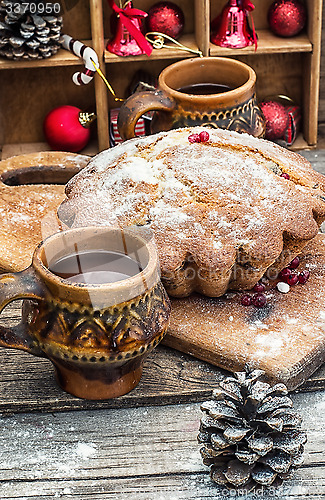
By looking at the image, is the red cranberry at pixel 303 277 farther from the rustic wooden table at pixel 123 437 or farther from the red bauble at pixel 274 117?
the red bauble at pixel 274 117

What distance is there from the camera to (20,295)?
3.35ft

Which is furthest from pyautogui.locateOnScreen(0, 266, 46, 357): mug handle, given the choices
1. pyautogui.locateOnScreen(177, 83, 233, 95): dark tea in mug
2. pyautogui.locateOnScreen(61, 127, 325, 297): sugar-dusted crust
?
pyautogui.locateOnScreen(177, 83, 233, 95): dark tea in mug

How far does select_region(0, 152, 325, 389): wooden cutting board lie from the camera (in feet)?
3.73

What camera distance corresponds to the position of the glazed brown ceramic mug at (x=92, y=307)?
1022 millimetres

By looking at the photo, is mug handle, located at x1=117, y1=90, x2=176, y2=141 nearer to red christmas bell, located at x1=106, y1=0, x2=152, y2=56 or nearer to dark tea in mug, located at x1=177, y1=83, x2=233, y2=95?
dark tea in mug, located at x1=177, y1=83, x2=233, y2=95

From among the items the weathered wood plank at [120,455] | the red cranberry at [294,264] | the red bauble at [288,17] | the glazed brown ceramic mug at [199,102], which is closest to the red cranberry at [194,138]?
the glazed brown ceramic mug at [199,102]

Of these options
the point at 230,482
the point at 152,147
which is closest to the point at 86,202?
the point at 152,147

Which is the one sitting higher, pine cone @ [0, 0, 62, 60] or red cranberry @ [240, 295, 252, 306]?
pine cone @ [0, 0, 62, 60]

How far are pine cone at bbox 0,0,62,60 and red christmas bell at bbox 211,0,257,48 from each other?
44cm

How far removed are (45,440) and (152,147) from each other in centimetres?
58

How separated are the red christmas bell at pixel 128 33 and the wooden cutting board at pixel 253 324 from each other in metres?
0.65

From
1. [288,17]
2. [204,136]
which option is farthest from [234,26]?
[204,136]

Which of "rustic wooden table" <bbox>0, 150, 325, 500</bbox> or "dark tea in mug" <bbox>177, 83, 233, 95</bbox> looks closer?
"rustic wooden table" <bbox>0, 150, 325, 500</bbox>

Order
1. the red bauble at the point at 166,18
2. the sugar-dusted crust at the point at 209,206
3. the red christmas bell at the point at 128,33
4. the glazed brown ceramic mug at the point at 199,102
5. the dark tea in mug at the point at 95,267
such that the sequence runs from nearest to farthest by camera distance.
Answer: the dark tea in mug at the point at 95,267
the sugar-dusted crust at the point at 209,206
the glazed brown ceramic mug at the point at 199,102
the red christmas bell at the point at 128,33
the red bauble at the point at 166,18
